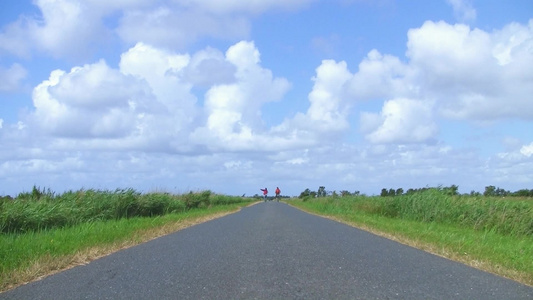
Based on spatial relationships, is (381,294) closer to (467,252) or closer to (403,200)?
(467,252)

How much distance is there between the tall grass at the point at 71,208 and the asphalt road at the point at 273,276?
5560mm

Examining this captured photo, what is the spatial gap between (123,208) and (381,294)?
18937mm

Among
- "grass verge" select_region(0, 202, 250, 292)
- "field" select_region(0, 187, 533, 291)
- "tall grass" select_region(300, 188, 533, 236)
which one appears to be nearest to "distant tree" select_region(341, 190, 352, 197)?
"field" select_region(0, 187, 533, 291)

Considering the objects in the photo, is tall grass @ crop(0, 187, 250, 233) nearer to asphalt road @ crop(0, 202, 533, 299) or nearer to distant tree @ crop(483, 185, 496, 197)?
asphalt road @ crop(0, 202, 533, 299)

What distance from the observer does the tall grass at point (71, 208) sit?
47.1ft

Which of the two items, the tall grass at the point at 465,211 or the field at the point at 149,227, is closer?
the field at the point at 149,227

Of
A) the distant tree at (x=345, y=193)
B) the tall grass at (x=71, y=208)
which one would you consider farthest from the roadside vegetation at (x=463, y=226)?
the distant tree at (x=345, y=193)

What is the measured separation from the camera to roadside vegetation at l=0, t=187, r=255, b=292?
8.27 m

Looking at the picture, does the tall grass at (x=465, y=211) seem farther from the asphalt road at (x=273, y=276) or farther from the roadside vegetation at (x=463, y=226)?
the asphalt road at (x=273, y=276)

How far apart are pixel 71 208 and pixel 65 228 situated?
9.04 feet

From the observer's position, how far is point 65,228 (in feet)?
Result: 48.0

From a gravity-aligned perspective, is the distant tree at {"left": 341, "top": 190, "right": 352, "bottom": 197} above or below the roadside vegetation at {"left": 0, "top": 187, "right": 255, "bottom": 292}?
above

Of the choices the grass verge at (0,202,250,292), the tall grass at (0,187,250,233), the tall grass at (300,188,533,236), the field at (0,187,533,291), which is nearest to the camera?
the grass verge at (0,202,250,292)

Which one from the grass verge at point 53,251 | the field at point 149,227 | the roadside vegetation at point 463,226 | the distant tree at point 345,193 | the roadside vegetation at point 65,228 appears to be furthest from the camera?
the distant tree at point 345,193
